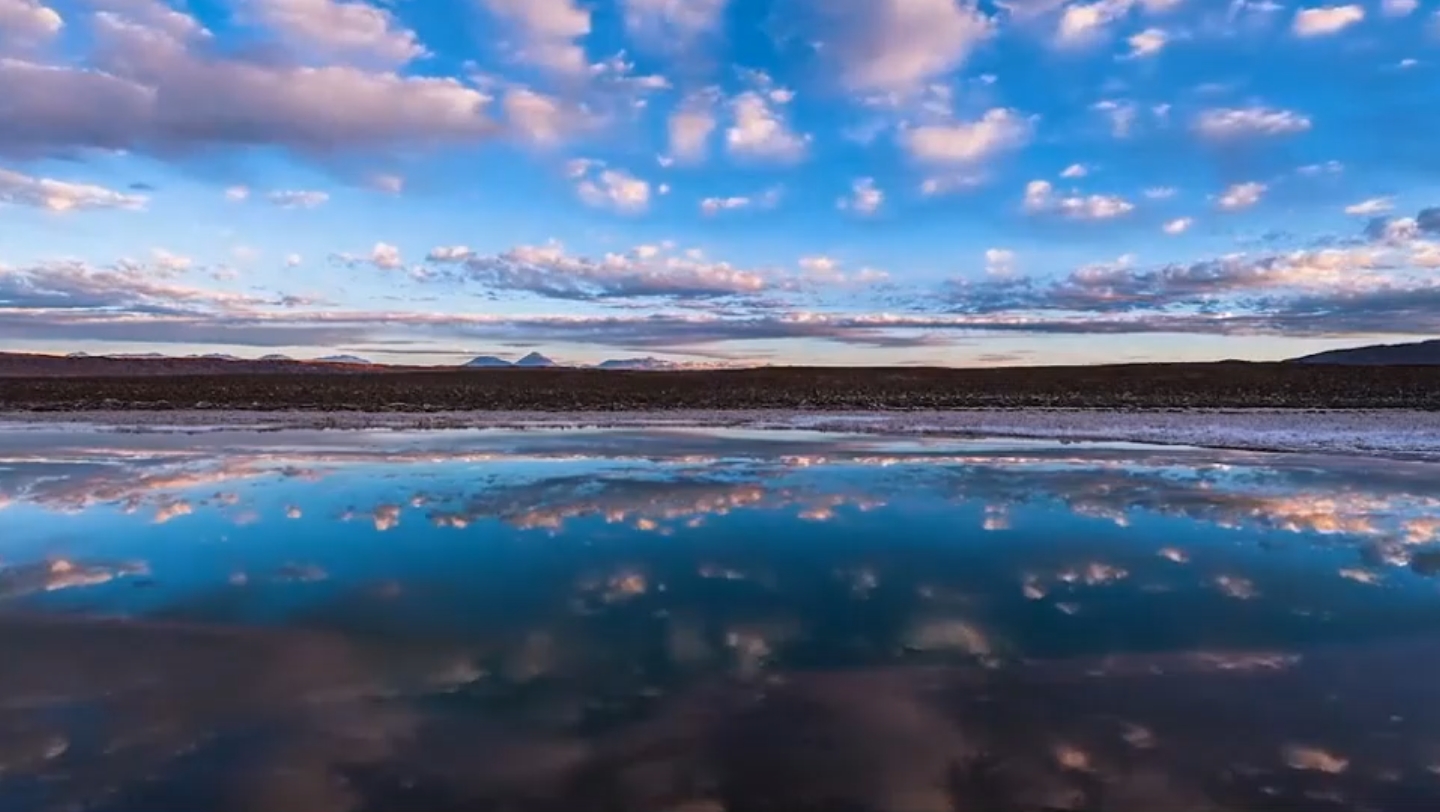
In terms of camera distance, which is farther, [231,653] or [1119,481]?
[1119,481]

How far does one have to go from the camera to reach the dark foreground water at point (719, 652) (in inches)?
180

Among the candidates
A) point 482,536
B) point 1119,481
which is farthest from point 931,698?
point 1119,481

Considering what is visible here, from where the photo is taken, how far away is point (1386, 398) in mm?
41938

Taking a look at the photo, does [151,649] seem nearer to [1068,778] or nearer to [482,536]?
[482,536]

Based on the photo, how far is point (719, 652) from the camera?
6.27 metres

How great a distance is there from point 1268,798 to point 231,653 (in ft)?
19.7

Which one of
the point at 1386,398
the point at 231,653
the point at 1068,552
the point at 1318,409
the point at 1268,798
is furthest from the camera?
the point at 1386,398

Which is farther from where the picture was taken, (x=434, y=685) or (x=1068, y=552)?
(x=1068, y=552)

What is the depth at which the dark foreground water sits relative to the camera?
4566 mm

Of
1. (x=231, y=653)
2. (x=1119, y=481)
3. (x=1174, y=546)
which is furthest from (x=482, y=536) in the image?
(x=1119, y=481)

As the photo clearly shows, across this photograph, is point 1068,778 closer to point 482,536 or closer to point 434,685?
point 434,685

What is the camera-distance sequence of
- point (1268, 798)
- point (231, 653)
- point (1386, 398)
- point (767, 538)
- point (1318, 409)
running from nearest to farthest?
point (1268, 798) → point (231, 653) → point (767, 538) → point (1318, 409) → point (1386, 398)

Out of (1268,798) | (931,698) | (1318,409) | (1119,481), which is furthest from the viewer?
(1318,409)

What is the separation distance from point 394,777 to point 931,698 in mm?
2892
